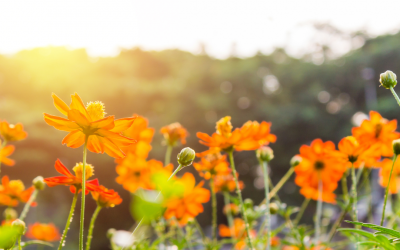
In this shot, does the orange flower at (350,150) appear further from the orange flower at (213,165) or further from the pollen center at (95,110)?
the pollen center at (95,110)

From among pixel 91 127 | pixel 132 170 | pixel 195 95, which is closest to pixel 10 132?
pixel 132 170

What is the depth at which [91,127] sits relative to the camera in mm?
323

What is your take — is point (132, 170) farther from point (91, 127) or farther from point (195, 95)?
point (195, 95)

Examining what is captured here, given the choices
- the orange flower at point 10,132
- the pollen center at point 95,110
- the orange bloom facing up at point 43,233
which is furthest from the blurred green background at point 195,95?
the pollen center at point 95,110

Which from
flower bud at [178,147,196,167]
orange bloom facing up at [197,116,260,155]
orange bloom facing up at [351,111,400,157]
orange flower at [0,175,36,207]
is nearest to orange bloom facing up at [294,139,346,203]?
orange bloom facing up at [351,111,400,157]

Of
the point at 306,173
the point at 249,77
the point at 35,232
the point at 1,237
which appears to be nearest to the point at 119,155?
the point at 1,237

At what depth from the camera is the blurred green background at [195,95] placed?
168 inches

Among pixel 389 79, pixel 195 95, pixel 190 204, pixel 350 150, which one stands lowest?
pixel 190 204

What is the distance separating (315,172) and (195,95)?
16.6 feet

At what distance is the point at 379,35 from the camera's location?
6.38m

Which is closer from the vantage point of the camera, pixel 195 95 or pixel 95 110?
pixel 95 110

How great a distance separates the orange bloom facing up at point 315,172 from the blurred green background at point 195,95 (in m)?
3.68

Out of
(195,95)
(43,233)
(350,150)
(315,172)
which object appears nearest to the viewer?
(350,150)

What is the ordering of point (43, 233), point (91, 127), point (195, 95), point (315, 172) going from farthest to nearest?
1. point (195, 95)
2. point (43, 233)
3. point (315, 172)
4. point (91, 127)
